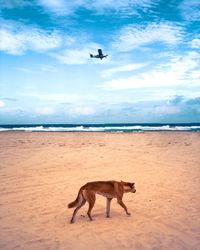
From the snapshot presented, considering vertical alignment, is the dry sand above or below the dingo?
below

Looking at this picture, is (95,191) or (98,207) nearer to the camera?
(95,191)

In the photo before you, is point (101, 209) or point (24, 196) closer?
point (101, 209)

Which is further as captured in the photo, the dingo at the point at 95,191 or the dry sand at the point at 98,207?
the dingo at the point at 95,191

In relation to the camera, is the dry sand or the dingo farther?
the dingo

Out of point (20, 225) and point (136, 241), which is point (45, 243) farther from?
point (136, 241)

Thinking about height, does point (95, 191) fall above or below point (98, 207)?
above

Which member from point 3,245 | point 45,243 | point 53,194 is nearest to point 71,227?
point 45,243

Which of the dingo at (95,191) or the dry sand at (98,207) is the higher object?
the dingo at (95,191)

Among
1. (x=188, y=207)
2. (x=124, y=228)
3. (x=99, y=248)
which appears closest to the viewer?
(x=99, y=248)
